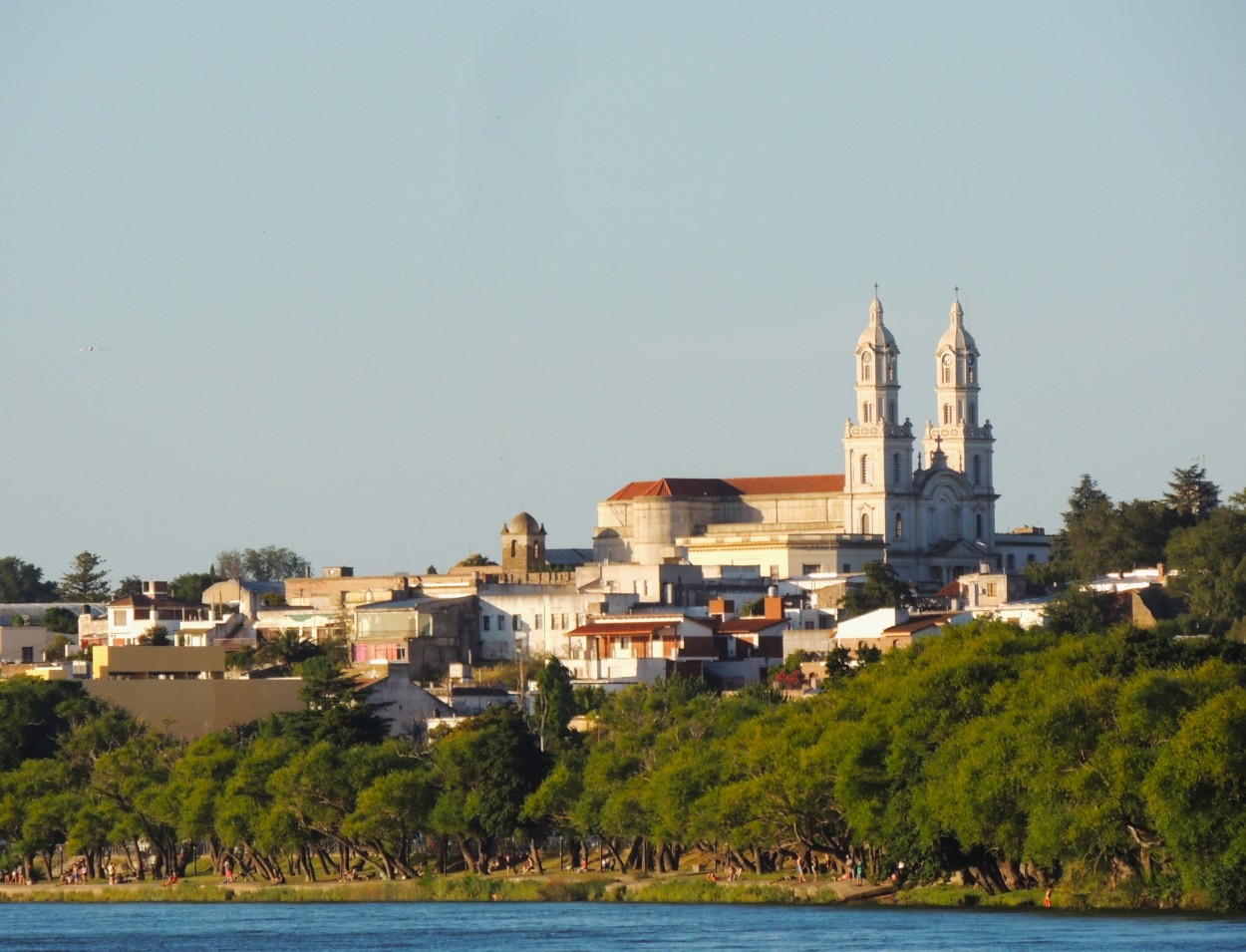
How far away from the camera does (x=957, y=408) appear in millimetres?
158625

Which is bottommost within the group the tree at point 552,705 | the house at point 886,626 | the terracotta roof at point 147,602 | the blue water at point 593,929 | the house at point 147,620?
the blue water at point 593,929

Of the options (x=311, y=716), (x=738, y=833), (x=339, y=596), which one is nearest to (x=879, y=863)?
(x=738, y=833)

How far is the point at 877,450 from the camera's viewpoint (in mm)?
153500

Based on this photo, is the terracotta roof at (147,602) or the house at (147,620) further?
the terracotta roof at (147,602)

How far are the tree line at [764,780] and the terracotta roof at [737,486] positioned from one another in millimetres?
67138

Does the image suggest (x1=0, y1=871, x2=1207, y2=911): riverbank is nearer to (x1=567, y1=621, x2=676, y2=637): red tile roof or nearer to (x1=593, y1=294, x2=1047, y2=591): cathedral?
(x1=567, y1=621, x2=676, y2=637): red tile roof

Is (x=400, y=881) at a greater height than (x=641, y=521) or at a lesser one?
lesser

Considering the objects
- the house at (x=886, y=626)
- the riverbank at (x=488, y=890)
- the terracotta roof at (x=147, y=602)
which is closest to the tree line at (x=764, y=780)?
the riverbank at (x=488, y=890)

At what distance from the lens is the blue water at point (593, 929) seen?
5209 centimetres

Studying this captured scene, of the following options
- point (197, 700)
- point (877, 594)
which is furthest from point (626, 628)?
point (197, 700)

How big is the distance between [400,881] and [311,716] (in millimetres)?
11156

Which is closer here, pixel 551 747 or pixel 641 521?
pixel 551 747

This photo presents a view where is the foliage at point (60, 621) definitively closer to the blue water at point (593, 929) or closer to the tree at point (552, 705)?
the tree at point (552, 705)

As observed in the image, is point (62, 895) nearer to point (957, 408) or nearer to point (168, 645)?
point (168, 645)
